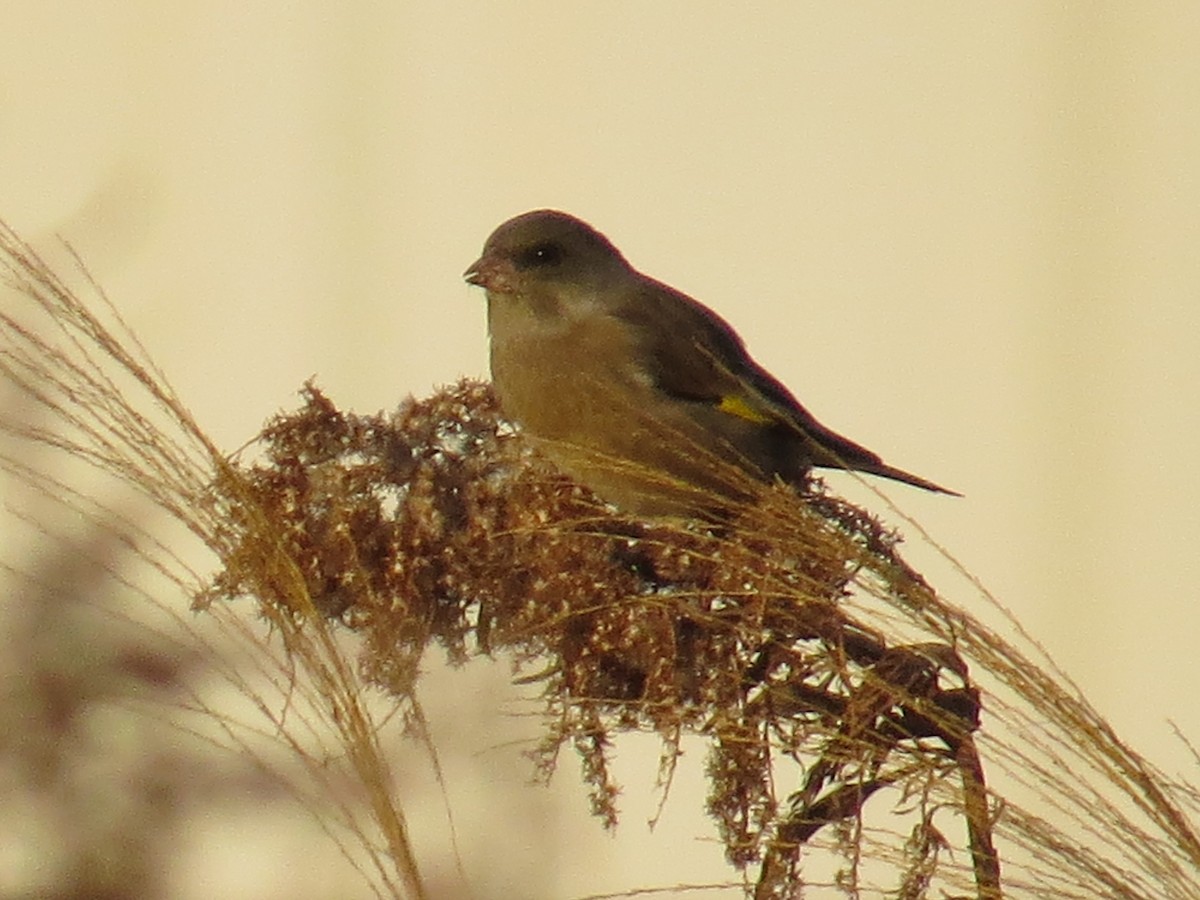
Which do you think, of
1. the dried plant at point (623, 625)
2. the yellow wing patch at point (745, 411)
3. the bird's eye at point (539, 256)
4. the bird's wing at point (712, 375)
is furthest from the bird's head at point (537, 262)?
the dried plant at point (623, 625)

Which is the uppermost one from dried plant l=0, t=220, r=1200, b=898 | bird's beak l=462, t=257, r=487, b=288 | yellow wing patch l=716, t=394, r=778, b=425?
bird's beak l=462, t=257, r=487, b=288

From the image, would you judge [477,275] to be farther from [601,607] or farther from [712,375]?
[601,607]

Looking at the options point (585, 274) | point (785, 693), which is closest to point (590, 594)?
point (785, 693)

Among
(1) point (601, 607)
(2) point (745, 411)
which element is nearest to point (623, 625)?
(1) point (601, 607)

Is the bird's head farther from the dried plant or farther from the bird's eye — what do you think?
the dried plant

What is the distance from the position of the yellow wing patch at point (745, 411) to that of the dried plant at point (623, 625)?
44.5 inches

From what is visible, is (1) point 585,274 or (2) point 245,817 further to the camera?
→ (2) point 245,817

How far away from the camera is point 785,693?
224 centimetres

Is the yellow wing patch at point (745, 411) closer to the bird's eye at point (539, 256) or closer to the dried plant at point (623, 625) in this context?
the bird's eye at point (539, 256)

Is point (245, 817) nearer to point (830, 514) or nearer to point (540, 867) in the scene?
point (540, 867)

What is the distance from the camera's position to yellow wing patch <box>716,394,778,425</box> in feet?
12.5

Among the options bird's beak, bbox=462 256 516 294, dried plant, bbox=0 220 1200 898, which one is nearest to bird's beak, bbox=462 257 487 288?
bird's beak, bbox=462 256 516 294

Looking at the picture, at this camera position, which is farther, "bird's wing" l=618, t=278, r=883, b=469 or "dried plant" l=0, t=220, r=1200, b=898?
"bird's wing" l=618, t=278, r=883, b=469

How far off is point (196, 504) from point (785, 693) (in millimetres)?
698
